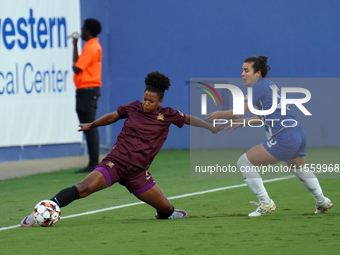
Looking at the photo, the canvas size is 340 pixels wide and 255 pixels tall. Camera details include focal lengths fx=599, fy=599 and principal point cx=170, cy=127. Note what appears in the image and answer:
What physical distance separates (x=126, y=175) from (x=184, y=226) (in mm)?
850

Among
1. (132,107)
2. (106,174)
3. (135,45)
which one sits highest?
(135,45)

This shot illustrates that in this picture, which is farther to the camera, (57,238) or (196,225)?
(196,225)

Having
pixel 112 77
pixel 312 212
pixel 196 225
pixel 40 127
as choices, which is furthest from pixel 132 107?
pixel 112 77

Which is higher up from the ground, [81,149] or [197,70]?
[197,70]

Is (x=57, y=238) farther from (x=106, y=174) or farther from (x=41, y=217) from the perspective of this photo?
(x=106, y=174)

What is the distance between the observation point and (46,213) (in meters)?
5.77

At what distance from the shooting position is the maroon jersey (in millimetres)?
6219

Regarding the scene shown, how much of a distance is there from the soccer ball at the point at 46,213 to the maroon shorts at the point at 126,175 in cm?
59

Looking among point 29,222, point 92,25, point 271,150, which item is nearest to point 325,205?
point 271,150

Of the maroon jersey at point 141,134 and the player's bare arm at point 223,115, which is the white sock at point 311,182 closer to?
the player's bare arm at point 223,115

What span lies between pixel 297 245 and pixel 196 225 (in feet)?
4.14

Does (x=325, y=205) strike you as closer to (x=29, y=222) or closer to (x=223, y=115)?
(x=223, y=115)

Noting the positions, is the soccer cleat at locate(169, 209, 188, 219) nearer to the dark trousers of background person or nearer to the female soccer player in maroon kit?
the female soccer player in maroon kit

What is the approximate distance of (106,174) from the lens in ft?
19.9
